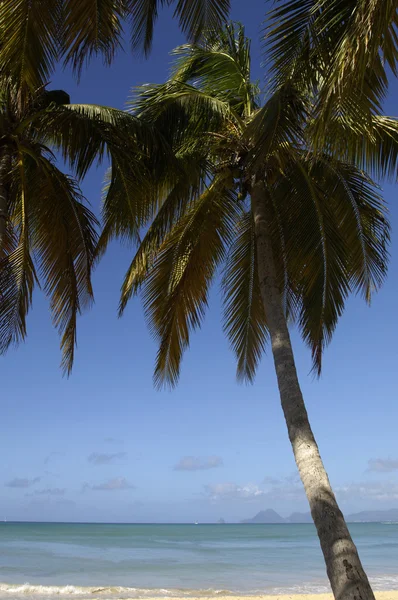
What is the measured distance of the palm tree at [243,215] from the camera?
7305mm

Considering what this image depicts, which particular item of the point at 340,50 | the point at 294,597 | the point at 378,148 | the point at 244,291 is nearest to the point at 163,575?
the point at 294,597

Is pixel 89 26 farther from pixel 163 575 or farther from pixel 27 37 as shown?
pixel 163 575

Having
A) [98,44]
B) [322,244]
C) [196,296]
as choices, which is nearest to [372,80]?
[322,244]

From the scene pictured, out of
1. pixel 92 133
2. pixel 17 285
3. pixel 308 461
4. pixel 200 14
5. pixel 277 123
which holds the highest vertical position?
pixel 200 14

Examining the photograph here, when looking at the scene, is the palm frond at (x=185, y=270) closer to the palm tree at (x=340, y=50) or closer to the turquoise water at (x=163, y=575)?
the palm tree at (x=340, y=50)

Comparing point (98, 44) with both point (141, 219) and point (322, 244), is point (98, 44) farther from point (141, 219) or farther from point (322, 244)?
point (322, 244)

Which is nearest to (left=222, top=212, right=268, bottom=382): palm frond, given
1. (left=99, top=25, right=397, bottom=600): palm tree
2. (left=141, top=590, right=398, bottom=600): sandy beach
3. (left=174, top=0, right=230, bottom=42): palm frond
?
(left=99, top=25, right=397, bottom=600): palm tree

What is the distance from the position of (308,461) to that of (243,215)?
196 inches

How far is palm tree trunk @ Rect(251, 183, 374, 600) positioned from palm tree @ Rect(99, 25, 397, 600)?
0.03 metres

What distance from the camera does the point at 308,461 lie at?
17.5 feet

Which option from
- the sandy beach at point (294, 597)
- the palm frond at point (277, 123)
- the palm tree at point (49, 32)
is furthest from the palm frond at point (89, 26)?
the sandy beach at point (294, 597)

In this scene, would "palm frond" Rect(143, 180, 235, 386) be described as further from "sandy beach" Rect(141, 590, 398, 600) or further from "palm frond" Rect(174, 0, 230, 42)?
"sandy beach" Rect(141, 590, 398, 600)

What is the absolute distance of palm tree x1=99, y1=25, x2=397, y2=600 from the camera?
288 inches

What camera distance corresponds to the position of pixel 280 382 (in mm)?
6066
